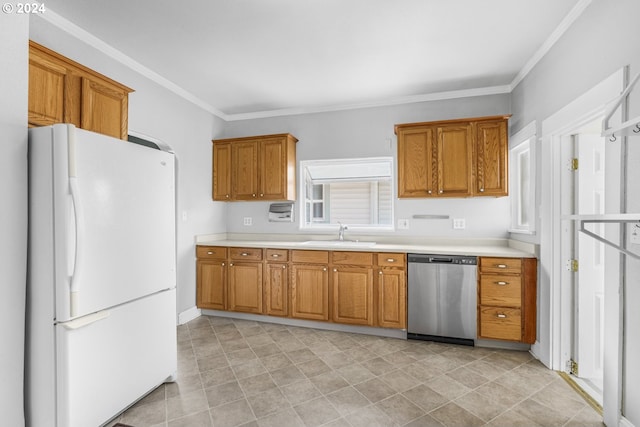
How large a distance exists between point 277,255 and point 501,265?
232cm

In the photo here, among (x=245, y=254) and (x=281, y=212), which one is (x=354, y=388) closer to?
(x=245, y=254)

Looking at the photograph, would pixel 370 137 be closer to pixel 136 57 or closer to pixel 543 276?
pixel 543 276

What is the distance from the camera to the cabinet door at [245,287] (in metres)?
3.67

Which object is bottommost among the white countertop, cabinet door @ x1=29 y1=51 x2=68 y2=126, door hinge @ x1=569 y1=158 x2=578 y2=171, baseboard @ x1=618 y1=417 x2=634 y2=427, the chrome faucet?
baseboard @ x1=618 y1=417 x2=634 y2=427

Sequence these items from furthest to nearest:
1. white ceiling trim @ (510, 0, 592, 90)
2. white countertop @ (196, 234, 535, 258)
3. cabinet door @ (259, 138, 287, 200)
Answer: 1. cabinet door @ (259, 138, 287, 200)
2. white countertop @ (196, 234, 535, 258)
3. white ceiling trim @ (510, 0, 592, 90)

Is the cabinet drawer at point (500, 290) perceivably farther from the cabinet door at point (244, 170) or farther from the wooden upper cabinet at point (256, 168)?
the cabinet door at point (244, 170)

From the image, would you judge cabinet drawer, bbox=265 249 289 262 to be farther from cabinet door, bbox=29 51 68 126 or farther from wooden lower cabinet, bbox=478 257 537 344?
cabinet door, bbox=29 51 68 126

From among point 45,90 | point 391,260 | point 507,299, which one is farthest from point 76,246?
point 507,299

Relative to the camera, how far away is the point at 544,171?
261cm

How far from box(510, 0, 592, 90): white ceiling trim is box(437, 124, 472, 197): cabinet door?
0.68m

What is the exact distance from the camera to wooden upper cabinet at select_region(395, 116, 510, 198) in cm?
321

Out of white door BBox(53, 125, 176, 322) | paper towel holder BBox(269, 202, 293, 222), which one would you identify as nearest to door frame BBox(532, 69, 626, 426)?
paper towel holder BBox(269, 202, 293, 222)

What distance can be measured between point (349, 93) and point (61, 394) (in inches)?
140

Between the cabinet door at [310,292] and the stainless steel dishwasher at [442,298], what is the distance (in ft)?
3.00
